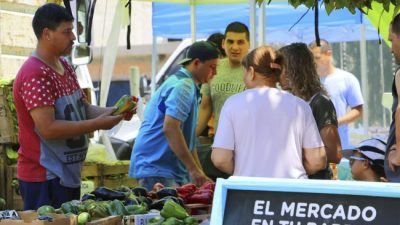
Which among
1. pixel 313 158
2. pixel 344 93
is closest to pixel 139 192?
pixel 313 158

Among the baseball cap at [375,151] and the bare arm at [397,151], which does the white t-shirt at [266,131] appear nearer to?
the bare arm at [397,151]

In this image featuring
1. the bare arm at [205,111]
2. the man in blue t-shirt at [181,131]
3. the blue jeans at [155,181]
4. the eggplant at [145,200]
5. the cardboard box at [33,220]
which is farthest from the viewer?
the bare arm at [205,111]

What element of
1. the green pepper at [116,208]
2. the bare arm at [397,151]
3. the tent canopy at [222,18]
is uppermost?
the tent canopy at [222,18]

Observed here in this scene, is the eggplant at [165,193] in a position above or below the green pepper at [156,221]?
above

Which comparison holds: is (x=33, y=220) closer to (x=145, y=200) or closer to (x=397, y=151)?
(x=145, y=200)

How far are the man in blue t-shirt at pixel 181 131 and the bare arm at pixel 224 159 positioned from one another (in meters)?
1.47

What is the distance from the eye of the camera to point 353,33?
14.8 m

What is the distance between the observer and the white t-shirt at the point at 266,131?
5.20 metres

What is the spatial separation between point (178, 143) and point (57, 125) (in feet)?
4.00

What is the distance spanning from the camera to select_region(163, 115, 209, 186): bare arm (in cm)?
673

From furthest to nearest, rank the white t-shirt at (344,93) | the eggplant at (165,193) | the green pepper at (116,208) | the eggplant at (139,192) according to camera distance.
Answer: the white t-shirt at (344,93) < the eggplant at (139,192) < the eggplant at (165,193) < the green pepper at (116,208)

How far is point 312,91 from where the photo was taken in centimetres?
611

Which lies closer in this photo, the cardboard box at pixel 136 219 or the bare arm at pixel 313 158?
the cardboard box at pixel 136 219

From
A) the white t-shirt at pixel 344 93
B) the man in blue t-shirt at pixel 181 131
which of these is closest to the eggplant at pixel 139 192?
the man in blue t-shirt at pixel 181 131
